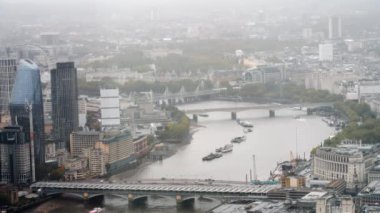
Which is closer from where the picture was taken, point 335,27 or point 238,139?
point 238,139

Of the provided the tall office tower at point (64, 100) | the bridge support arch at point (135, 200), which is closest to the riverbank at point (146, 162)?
the bridge support arch at point (135, 200)

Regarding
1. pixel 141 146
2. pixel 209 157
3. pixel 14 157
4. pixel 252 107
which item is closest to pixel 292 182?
pixel 209 157

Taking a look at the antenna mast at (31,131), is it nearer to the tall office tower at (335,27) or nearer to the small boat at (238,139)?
the small boat at (238,139)

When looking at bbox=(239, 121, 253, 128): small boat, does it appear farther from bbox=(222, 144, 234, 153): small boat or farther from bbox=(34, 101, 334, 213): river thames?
bbox=(222, 144, 234, 153): small boat

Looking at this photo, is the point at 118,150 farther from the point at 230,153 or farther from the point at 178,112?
the point at 178,112

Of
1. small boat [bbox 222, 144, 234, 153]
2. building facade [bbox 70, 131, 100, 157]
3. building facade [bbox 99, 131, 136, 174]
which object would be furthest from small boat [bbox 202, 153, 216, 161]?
building facade [bbox 70, 131, 100, 157]

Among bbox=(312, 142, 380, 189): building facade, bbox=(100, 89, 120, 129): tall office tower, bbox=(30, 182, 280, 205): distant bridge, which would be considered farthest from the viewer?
bbox=(100, 89, 120, 129): tall office tower
